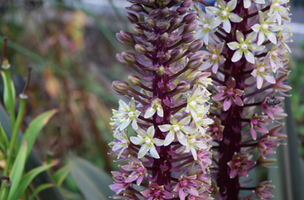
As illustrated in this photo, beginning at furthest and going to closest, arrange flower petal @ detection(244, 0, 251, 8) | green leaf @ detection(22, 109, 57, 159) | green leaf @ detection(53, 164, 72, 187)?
green leaf @ detection(53, 164, 72, 187), green leaf @ detection(22, 109, 57, 159), flower petal @ detection(244, 0, 251, 8)

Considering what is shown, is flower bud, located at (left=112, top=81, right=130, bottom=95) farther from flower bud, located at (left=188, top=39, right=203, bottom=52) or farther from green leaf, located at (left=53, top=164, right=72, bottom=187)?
green leaf, located at (left=53, top=164, right=72, bottom=187)

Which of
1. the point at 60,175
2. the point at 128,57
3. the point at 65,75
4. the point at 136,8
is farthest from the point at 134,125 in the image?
the point at 65,75

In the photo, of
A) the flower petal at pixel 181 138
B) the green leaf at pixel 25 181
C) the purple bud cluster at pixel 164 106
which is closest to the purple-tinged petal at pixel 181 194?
the purple bud cluster at pixel 164 106

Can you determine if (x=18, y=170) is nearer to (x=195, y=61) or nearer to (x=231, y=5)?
(x=195, y=61)

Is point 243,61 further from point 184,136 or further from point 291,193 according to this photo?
point 291,193

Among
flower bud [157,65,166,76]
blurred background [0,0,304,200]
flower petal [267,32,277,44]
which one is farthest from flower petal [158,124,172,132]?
blurred background [0,0,304,200]

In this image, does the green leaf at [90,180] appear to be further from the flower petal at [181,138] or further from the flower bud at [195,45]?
the flower bud at [195,45]

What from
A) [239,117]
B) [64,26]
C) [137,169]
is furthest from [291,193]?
[64,26]

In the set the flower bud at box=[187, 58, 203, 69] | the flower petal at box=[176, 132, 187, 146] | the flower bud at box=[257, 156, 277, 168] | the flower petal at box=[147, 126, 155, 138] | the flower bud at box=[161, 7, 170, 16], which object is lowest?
the flower bud at box=[257, 156, 277, 168]
